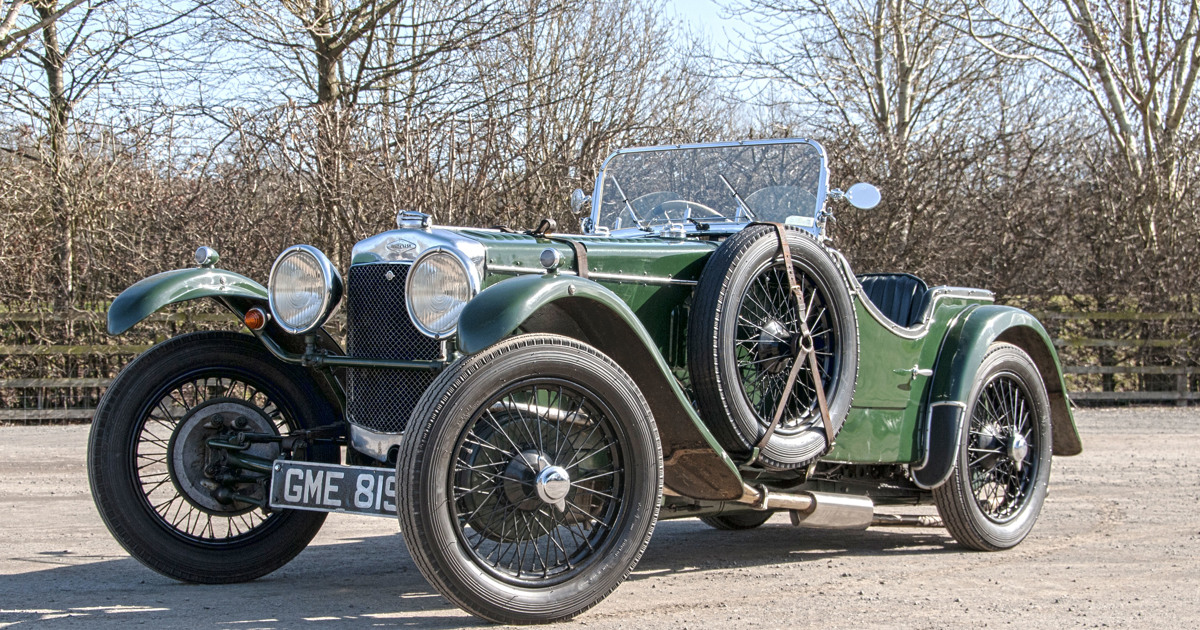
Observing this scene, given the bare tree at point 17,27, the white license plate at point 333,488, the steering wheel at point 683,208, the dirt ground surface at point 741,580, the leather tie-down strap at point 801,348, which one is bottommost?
the dirt ground surface at point 741,580

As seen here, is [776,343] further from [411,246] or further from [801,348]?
[411,246]

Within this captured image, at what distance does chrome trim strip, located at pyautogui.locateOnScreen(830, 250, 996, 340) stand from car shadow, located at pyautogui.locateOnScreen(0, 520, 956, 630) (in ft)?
3.55

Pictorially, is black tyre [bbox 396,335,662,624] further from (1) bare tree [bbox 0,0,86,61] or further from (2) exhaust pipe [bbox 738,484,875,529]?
(1) bare tree [bbox 0,0,86,61]

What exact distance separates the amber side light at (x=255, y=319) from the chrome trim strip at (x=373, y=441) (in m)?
0.60

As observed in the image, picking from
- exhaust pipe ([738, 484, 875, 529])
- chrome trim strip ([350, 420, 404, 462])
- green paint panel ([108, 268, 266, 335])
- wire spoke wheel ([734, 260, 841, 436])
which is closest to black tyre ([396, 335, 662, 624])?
chrome trim strip ([350, 420, 404, 462])

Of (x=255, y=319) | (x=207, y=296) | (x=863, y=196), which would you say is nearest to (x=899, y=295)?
(x=863, y=196)

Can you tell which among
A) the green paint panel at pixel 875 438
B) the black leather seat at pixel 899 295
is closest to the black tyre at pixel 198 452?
the green paint panel at pixel 875 438

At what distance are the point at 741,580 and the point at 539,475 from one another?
133cm

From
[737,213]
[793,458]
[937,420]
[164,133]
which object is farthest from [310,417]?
[164,133]

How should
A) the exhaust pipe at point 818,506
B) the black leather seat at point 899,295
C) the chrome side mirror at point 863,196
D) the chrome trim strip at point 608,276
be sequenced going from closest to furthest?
the chrome trim strip at point 608,276 < the exhaust pipe at point 818,506 < the chrome side mirror at point 863,196 < the black leather seat at point 899,295

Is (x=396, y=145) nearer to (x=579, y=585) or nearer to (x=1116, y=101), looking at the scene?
(x=579, y=585)

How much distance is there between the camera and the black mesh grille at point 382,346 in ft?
13.9

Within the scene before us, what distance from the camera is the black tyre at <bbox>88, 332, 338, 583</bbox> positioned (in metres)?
4.38

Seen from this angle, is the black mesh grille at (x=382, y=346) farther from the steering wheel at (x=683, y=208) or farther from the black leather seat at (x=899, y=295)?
the black leather seat at (x=899, y=295)
